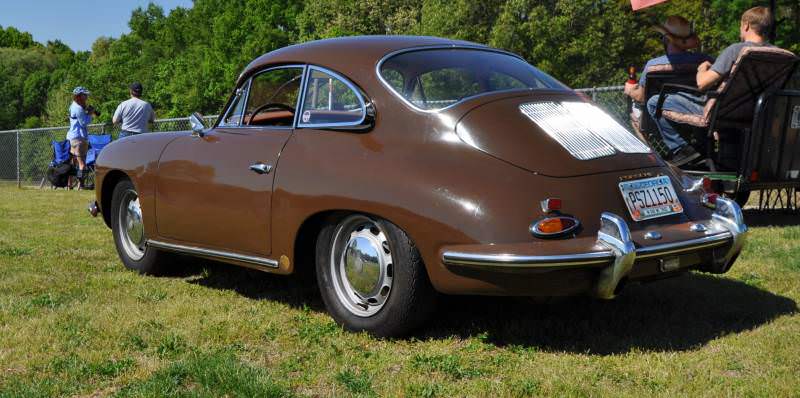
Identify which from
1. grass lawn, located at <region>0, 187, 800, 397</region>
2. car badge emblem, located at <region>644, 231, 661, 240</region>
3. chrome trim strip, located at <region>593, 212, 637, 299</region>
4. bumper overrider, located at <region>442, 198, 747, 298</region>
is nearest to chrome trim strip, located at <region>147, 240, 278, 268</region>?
grass lawn, located at <region>0, 187, 800, 397</region>

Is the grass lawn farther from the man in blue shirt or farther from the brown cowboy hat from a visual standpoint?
the man in blue shirt

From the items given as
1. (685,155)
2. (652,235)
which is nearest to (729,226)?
(652,235)

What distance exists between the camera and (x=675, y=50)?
853 centimetres

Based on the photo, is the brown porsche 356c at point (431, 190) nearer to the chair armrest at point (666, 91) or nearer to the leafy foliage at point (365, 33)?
the chair armrest at point (666, 91)

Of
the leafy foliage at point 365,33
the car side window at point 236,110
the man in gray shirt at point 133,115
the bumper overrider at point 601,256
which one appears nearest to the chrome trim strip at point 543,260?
the bumper overrider at point 601,256

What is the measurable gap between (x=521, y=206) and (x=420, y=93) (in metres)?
0.98

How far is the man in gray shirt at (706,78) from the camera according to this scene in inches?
293

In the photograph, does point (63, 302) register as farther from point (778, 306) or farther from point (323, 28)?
point (323, 28)

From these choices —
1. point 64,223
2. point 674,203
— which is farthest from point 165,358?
point 64,223

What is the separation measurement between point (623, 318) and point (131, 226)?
11.7ft

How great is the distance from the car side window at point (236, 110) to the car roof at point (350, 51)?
0.38 metres

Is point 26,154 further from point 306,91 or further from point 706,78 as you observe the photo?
point 306,91

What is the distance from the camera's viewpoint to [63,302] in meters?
5.22

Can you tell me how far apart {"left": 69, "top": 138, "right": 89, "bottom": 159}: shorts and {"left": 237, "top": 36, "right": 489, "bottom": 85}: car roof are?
43.0ft
